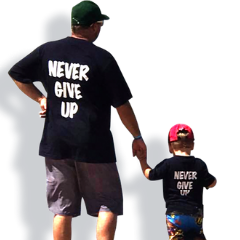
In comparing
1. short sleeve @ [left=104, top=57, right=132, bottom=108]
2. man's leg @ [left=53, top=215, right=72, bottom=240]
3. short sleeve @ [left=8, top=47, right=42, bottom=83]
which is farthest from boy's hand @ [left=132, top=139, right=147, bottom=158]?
short sleeve @ [left=8, top=47, right=42, bottom=83]

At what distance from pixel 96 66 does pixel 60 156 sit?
0.53 meters

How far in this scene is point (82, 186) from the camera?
5031 millimetres

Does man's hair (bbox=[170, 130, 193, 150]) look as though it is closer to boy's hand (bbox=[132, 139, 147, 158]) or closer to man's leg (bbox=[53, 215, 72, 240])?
boy's hand (bbox=[132, 139, 147, 158])

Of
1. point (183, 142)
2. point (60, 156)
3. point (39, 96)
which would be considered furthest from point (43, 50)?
point (183, 142)

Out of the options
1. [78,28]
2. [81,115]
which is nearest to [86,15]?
[78,28]

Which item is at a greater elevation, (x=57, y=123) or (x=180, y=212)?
(x=57, y=123)

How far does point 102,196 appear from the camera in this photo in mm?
4984

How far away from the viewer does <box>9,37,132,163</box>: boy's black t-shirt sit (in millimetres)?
4832

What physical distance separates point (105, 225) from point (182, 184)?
0.49m

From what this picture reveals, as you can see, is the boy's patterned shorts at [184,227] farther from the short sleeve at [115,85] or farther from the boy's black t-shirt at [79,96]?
the short sleeve at [115,85]

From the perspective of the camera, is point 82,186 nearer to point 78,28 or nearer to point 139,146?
point 139,146

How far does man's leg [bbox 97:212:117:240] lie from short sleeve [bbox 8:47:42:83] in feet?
2.77

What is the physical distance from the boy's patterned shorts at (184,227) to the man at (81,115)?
0.32 metres

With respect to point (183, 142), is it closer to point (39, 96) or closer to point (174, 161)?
point (174, 161)
